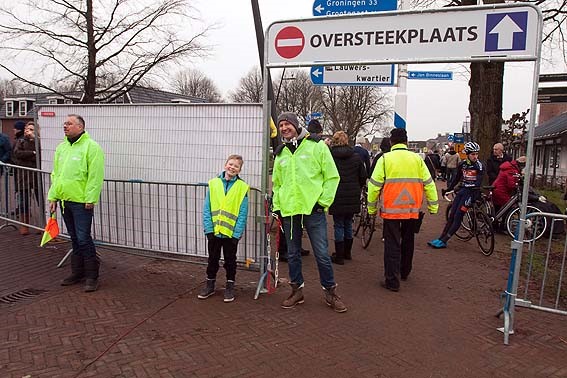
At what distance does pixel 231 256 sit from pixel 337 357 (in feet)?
5.26

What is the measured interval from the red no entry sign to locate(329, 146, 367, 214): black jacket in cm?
227

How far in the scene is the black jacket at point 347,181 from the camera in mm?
6214

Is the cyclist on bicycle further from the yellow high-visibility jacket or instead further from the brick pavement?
the yellow high-visibility jacket

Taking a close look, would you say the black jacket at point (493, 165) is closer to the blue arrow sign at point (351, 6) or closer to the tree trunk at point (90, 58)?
the blue arrow sign at point (351, 6)

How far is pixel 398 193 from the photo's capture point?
16.2 feet

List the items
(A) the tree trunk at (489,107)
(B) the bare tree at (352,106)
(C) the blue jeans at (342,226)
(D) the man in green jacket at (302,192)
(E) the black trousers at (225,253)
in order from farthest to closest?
1. (B) the bare tree at (352,106)
2. (A) the tree trunk at (489,107)
3. (C) the blue jeans at (342,226)
4. (E) the black trousers at (225,253)
5. (D) the man in green jacket at (302,192)

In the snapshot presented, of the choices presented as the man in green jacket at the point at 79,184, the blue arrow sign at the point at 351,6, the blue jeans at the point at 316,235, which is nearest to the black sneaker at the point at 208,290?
the blue jeans at the point at 316,235

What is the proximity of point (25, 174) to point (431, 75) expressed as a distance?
7.59 metres

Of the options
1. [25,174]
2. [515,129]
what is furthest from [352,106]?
[25,174]

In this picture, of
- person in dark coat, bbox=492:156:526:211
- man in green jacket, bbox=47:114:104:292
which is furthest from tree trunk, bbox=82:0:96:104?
person in dark coat, bbox=492:156:526:211

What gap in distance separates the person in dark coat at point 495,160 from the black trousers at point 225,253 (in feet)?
23.6

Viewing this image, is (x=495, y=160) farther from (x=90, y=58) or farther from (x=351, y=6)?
(x=90, y=58)

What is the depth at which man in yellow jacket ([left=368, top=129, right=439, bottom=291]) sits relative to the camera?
4949 mm

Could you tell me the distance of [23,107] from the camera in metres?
48.9
